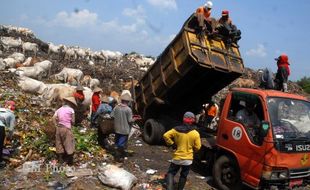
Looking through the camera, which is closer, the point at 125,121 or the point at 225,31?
the point at 125,121

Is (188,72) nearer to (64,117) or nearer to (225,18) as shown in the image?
(225,18)

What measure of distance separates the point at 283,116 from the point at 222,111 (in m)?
1.18

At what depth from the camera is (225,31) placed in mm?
8469

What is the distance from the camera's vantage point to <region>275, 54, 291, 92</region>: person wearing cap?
28.7 ft

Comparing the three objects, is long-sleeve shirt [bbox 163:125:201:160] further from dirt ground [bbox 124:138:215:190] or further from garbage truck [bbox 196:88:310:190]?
dirt ground [bbox 124:138:215:190]

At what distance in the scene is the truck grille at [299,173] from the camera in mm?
6025

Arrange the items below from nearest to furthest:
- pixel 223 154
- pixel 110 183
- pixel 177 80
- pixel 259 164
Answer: pixel 259 164
pixel 110 183
pixel 223 154
pixel 177 80

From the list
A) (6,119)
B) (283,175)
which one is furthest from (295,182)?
(6,119)

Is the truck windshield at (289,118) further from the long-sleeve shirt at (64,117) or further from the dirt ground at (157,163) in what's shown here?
the long-sleeve shirt at (64,117)

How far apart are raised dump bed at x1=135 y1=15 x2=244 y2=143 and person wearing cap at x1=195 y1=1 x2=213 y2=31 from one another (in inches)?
6.3

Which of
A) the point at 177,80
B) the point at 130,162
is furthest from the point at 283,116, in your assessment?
the point at 130,162

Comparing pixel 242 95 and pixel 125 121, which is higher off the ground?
pixel 242 95

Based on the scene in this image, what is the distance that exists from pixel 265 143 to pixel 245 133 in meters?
0.49

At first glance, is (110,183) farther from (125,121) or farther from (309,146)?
(309,146)
